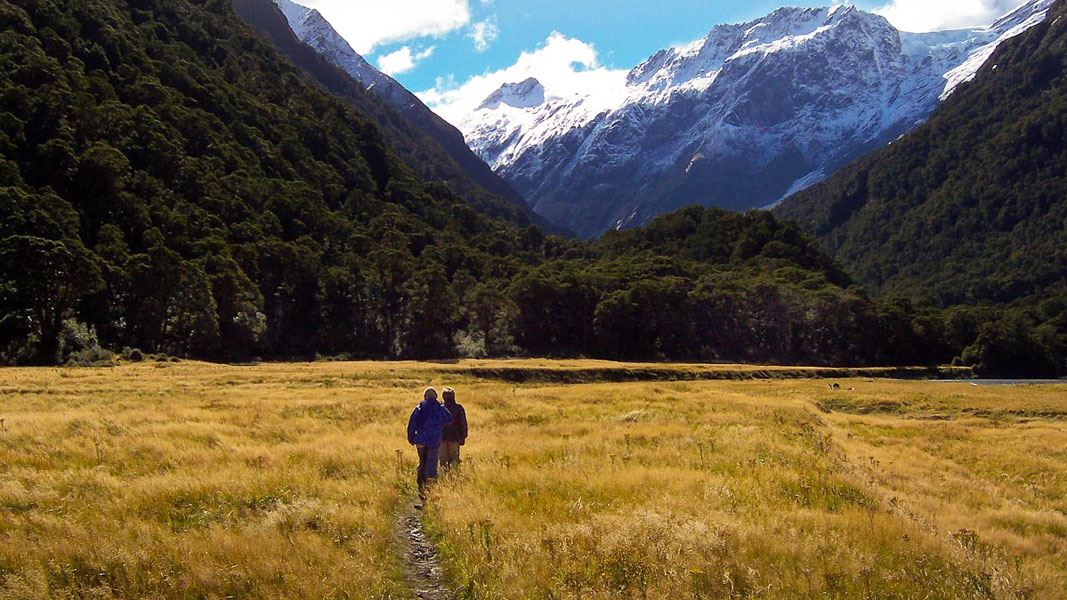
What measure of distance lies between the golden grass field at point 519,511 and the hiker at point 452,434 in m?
0.92

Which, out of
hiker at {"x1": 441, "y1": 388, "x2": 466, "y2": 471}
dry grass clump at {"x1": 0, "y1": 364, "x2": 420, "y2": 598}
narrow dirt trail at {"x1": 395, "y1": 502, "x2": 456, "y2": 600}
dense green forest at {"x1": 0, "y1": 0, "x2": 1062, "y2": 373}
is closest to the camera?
dry grass clump at {"x1": 0, "y1": 364, "x2": 420, "y2": 598}

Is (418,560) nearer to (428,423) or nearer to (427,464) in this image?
(427,464)

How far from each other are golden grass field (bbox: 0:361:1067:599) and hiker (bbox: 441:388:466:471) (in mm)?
920

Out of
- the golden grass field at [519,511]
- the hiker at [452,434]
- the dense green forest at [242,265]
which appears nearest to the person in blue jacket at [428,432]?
the hiker at [452,434]

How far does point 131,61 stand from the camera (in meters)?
130

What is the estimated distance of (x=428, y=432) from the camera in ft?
48.0

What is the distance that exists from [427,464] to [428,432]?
0.77 meters

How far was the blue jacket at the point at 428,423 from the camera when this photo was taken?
48.0 ft

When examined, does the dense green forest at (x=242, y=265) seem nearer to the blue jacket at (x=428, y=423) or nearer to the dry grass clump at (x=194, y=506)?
the dry grass clump at (x=194, y=506)

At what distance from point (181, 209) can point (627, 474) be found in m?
98.1

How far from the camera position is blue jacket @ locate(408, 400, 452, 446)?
1462 centimetres

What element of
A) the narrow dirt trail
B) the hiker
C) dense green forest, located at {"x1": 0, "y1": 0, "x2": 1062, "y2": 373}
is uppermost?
dense green forest, located at {"x1": 0, "y1": 0, "x2": 1062, "y2": 373}

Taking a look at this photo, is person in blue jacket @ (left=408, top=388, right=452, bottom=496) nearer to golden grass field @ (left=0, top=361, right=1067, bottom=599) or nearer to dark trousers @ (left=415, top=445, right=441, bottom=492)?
dark trousers @ (left=415, top=445, right=441, bottom=492)

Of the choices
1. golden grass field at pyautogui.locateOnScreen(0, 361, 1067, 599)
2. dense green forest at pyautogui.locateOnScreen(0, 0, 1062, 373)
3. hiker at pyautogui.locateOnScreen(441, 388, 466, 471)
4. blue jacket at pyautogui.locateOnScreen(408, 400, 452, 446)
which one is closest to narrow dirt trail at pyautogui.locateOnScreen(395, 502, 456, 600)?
golden grass field at pyautogui.locateOnScreen(0, 361, 1067, 599)
